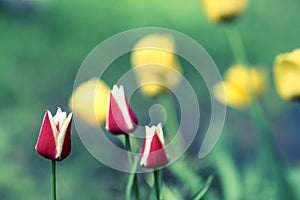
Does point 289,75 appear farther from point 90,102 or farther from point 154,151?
point 154,151

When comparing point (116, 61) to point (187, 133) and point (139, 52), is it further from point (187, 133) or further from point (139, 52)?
point (139, 52)

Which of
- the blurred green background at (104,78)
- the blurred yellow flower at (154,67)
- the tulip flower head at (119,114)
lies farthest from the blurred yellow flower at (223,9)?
the tulip flower head at (119,114)

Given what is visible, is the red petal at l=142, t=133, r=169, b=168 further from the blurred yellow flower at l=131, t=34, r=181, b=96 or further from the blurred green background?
the blurred yellow flower at l=131, t=34, r=181, b=96

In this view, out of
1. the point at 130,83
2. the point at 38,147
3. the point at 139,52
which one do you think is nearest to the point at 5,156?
the point at 130,83

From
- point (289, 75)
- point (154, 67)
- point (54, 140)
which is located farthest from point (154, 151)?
point (154, 67)

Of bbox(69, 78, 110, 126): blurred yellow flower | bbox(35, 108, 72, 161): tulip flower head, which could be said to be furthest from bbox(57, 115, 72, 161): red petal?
bbox(69, 78, 110, 126): blurred yellow flower

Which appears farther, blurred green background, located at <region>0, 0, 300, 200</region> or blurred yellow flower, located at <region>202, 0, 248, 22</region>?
blurred green background, located at <region>0, 0, 300, 200</region>
